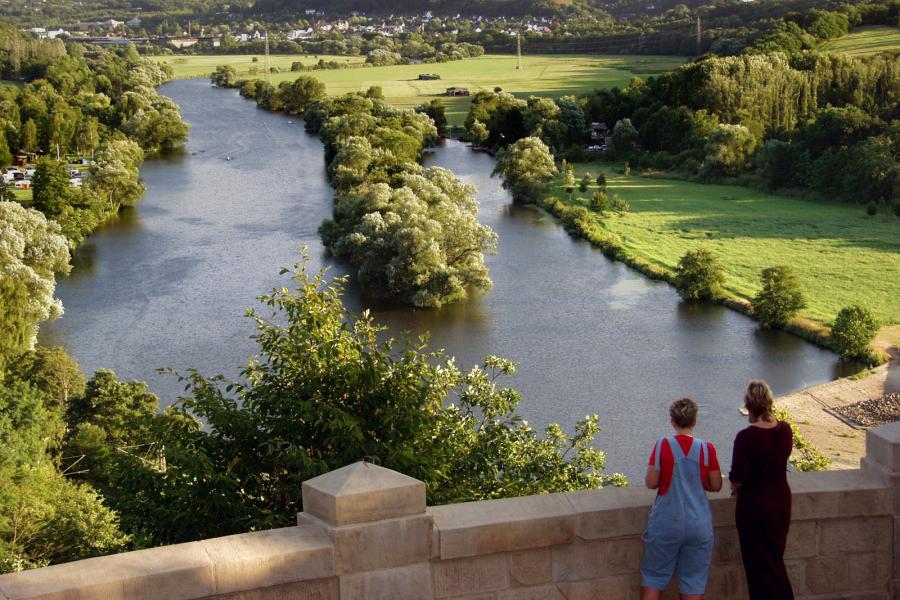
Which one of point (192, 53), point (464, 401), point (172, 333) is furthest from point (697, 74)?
point (192, 53)

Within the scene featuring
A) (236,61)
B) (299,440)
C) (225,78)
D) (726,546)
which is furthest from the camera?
(236,61)

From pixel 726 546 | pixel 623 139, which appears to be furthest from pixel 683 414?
pixel 623 139

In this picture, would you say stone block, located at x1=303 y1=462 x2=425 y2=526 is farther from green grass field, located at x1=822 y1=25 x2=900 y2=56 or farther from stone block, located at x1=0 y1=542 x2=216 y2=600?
green grass field, located at x1=822 y1=25 x2=900 y2=56

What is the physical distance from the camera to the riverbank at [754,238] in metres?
39.0

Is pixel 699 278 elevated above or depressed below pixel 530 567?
below

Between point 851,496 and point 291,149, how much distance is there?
68884mm

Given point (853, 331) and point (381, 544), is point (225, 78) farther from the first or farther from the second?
point (381, 544)

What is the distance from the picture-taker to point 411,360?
31.3 ft

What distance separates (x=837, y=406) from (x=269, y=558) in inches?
1011

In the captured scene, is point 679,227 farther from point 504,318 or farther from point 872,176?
point 504,318

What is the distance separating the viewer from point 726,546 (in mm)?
6438

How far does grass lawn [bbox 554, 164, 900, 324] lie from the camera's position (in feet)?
131

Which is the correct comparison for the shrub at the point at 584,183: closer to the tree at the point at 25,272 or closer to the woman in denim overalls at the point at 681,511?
the tree at the point at 25,272

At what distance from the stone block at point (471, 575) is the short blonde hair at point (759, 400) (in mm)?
1478
